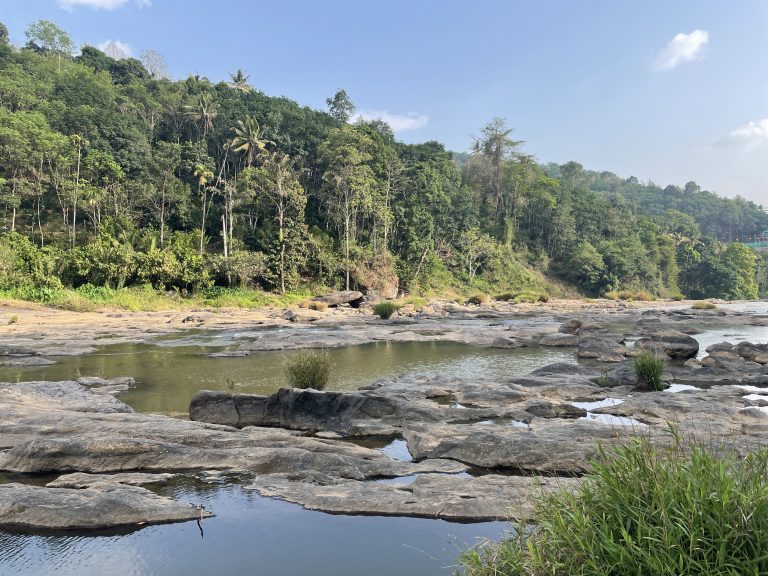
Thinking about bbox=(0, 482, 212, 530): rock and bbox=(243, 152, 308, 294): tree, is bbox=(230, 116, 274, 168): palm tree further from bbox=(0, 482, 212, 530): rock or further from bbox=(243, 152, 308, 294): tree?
bbox=(0, 482, 212, 530): rock

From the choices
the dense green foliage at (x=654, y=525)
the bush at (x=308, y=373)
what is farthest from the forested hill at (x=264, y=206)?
the dense green foliage at (x=654, y=525)

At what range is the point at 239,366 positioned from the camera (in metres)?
19.1

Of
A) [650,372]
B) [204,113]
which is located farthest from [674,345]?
[204,113]

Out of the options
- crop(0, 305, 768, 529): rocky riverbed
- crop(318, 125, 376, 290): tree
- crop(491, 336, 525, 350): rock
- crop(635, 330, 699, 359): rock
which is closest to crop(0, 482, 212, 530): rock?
crop(0, 305, 768, 529): rocky riverbed

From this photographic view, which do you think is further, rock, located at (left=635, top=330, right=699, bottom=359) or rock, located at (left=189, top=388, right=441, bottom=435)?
rock, located at (left=635, top=330, right=699, bottom=359)

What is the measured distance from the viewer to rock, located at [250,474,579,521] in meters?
6.27

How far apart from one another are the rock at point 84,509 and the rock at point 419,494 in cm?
125

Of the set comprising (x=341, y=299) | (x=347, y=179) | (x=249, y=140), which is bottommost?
(x=341, y=299)

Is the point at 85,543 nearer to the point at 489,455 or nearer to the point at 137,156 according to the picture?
the point at 489,455

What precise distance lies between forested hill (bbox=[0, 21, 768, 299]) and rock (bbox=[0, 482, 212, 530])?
37.6 m

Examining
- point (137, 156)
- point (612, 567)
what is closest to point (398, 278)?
point (137, 156)

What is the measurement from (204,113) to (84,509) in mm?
70778

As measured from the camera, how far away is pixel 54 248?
147ft

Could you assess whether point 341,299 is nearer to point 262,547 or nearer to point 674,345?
point 674,345
